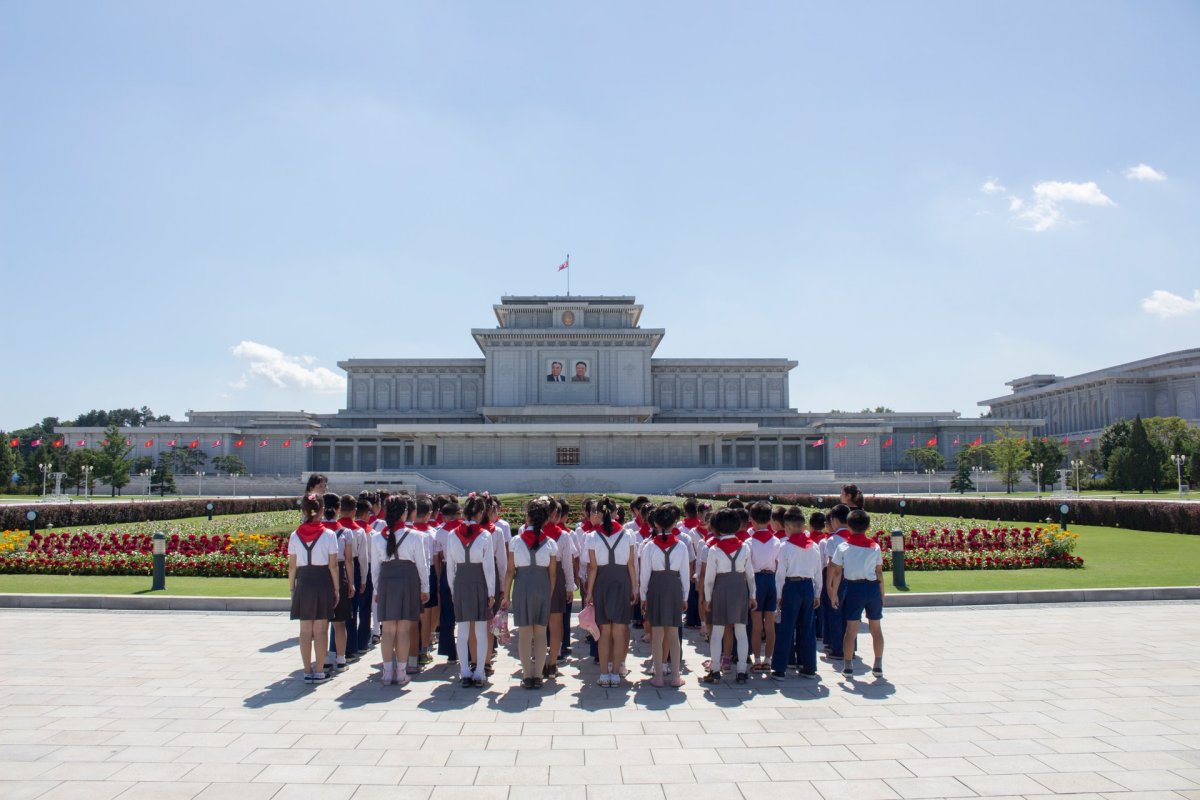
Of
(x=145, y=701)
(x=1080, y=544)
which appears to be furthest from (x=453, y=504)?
(x=1080, y=544)

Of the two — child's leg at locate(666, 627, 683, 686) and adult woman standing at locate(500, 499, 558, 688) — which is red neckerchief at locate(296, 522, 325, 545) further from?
child's leg at locate(666, 627, 683, 686)

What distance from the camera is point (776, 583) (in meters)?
8.30

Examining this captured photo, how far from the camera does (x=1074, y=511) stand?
25.8m

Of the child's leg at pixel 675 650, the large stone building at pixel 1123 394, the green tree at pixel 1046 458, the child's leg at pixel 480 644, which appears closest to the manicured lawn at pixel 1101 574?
the child's leg at pixel 675 650

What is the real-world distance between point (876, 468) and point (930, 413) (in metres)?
17.3

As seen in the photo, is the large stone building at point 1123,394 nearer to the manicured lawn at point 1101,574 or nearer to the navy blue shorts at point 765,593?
the manicured lawn at point 1101,574

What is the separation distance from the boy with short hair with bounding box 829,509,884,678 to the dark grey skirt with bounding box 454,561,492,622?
12.3 feet

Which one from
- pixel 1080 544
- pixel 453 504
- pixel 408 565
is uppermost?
pixel 453 504

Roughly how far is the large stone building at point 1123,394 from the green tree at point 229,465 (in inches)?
2515

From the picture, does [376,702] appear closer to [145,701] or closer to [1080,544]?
[145,701]

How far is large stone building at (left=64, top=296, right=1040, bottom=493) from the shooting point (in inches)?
1737

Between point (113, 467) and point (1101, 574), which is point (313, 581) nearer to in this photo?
point (1101, 574)

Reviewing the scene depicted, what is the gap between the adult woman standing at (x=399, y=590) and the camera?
25.1 feet

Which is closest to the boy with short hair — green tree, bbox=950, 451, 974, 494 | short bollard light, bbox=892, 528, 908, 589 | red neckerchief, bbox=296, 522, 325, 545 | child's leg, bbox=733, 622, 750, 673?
child's leg, bbox=733, 622, 750, 673
